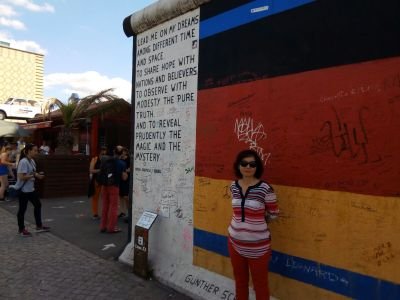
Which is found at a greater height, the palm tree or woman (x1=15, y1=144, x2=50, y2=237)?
the palm tree

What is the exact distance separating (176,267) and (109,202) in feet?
10.2

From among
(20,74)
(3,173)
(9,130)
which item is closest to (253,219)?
(3,173)

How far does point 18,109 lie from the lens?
3064 centimetres

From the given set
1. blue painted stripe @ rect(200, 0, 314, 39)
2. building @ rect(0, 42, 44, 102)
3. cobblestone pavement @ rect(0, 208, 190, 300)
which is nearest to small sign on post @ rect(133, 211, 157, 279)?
cobblestone pavement @ rect(0, 208, 190, 300)

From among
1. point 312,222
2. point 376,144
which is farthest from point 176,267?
point 376,144

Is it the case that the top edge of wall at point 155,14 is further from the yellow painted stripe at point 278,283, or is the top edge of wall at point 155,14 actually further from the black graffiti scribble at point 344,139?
the yellow painted stripe at point 278,283

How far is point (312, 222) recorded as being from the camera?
374 cm

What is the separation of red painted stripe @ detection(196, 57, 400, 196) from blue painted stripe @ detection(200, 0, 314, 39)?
67cm

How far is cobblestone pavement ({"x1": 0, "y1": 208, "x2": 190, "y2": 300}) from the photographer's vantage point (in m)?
4.99

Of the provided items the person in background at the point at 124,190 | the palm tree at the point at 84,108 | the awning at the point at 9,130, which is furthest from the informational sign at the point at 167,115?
the awning at the point at 9,130

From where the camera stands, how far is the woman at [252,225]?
3658mm

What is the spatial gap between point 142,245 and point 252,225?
7.89 feet

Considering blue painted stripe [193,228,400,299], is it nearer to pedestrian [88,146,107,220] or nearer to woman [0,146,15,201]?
pedestrian [88,146,107,220]

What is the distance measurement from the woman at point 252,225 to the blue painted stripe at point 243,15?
1.44 meters
